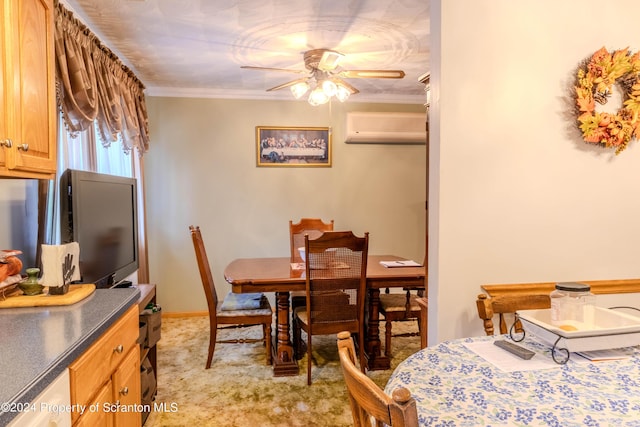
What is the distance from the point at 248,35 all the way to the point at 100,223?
1.53 meters

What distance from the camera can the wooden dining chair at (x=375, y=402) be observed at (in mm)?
674

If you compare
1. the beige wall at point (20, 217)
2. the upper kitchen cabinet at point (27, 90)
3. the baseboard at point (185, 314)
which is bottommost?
the baseboard at point (185, 314)

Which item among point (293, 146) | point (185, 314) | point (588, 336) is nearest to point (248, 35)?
point (293, 146)

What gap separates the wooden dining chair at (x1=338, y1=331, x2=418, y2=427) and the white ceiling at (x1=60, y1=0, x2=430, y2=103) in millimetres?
2058

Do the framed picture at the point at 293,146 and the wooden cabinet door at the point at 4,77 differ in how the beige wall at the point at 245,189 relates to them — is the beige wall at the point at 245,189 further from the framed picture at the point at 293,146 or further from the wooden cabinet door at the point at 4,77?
the wooden cabinet door at the point at 4,77

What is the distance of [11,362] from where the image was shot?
97cm

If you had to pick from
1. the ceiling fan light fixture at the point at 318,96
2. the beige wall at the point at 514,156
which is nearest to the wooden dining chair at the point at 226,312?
the ceiling fan light fixture at the point at 318,96

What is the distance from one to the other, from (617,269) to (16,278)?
2.62 metres

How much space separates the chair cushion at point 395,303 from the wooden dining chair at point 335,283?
39 cm

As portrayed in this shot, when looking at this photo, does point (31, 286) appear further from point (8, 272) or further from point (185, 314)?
point (185, 314)

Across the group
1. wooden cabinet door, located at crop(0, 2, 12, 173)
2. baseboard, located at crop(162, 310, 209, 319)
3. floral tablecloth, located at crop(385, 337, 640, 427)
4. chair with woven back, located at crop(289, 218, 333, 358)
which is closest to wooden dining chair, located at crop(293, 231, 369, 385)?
chair with woven back, located at crop(289, 218, 333, 358)

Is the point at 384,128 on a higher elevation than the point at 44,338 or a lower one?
higher

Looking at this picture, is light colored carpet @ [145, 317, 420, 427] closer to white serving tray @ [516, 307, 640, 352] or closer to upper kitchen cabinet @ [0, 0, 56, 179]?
white serving tray @ [516, 307, 640, 352]

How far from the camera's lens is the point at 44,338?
1141 mm
